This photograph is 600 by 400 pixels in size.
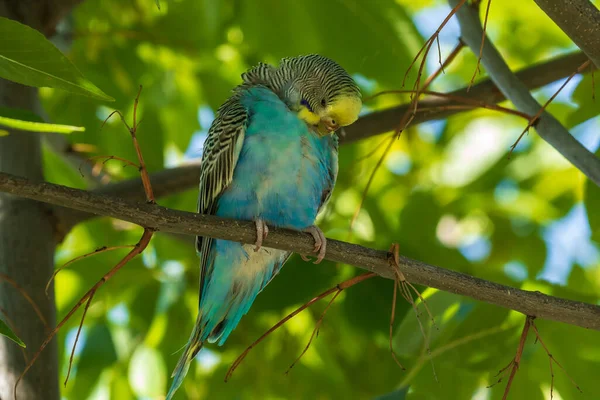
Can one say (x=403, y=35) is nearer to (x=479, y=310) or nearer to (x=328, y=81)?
(x=328, y=81)

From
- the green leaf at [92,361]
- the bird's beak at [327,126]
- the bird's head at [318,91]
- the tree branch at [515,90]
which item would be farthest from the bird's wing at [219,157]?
the tree branch at [515,90]

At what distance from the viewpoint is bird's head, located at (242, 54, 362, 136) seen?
282cm

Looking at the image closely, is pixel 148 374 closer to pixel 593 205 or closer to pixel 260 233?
pixel 260 233

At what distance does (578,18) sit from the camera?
5.84ft

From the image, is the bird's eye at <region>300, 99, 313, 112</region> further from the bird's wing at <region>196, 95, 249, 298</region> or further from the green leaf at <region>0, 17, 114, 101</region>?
the green leaf at <region>0, 17, 114, 101</region>

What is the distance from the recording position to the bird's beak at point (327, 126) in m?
2.91

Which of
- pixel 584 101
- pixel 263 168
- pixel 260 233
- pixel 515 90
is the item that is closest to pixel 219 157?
pixel 263 168

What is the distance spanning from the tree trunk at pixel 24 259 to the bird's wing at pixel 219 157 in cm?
71

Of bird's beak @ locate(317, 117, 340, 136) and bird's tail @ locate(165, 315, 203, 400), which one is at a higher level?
bird's beak @ locate(317, 117, 340, 136)

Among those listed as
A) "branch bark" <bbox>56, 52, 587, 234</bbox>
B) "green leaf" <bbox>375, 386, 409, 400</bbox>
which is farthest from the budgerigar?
"green leaf" <bbox>375, 386, 409, 400</bbox>

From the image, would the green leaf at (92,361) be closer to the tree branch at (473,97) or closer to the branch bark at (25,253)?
the branch bark at (25,253)

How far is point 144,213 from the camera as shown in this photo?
6.16 ft

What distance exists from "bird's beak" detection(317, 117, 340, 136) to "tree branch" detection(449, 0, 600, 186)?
0.63 metres

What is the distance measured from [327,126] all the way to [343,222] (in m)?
1.30
